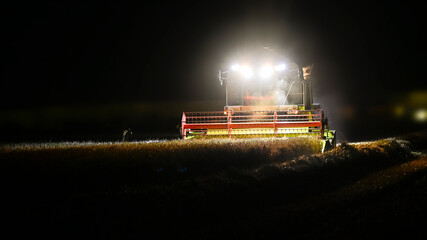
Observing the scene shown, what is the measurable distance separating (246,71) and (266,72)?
93cm

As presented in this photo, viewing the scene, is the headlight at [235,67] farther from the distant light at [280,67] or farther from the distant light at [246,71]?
the distant light at [280,67]

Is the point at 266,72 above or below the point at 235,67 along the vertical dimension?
below

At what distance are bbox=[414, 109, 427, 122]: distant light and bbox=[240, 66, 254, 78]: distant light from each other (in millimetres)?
16863

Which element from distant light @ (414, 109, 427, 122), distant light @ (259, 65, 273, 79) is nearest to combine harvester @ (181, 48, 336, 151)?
distant light @ (259, 65, 273, 79)

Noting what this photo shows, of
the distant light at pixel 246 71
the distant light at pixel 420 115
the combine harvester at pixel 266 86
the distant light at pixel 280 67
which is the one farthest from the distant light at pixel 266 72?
the distant light at pixel 420 115

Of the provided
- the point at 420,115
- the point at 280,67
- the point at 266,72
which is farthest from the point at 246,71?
the point at 420,115

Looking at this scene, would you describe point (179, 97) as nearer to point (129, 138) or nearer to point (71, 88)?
point (71, 88)

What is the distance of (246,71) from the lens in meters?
14.8

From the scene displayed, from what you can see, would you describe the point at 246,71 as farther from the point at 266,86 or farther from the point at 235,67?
the point at 266,86

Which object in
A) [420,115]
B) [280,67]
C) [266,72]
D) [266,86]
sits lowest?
[420,115]

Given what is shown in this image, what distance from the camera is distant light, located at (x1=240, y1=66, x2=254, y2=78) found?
14742 millimetres

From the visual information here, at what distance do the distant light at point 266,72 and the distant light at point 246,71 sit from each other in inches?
18.4

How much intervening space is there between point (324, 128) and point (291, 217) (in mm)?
7563

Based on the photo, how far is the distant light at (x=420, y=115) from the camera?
2464 centimetres
